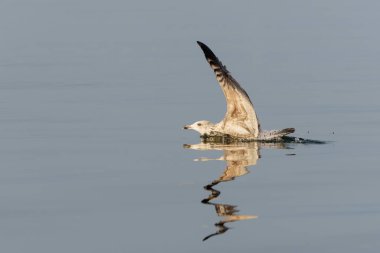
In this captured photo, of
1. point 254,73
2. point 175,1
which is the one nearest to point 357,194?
point 254,73

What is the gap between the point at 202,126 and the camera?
2167 centimetres

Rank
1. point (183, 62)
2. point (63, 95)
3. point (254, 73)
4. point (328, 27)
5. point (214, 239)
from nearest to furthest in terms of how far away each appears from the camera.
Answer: point (214, 239) → point (63, 95) → point (254, 73) → point (183, 62) → point (328, 27)

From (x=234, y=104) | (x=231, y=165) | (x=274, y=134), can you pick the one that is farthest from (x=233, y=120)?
(x=231, y=165)

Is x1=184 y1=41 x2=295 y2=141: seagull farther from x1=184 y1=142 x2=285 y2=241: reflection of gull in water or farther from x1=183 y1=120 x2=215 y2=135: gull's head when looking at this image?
x1=184 y1=142 x2=285 y2=241: reflection of gull in water

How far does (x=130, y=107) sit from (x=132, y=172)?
729 centimetres

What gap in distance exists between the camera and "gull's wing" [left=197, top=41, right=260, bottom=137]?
2073 cm

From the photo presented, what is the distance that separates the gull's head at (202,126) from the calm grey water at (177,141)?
0.25 m

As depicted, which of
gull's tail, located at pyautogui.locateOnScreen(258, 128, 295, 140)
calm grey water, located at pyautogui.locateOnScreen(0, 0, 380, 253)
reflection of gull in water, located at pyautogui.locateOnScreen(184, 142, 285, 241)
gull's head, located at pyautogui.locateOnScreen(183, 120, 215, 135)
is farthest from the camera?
gull's head, located at pyautogui.locateOnScreen(183, 120, 215, 135)

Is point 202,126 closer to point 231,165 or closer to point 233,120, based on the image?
point 233,120

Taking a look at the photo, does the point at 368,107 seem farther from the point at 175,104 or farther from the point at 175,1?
the point at 175,1

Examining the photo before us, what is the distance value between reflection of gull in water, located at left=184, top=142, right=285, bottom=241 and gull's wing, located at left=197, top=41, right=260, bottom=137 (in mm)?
414

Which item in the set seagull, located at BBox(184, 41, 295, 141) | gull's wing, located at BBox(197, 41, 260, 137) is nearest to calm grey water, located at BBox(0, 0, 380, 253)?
seagull, located at BBox(184, 41, 295, 141)

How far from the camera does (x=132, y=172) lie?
17.4 m

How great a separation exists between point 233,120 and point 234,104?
17.8 inches
